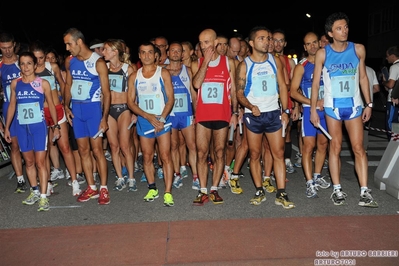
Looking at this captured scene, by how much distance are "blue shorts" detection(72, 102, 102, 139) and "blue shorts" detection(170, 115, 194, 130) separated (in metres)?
1.21

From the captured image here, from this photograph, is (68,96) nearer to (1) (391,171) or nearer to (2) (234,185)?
(2) (234,185)

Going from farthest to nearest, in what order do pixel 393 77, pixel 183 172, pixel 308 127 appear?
pixel 393 77 < pixel 183 172 < pixel 308 127

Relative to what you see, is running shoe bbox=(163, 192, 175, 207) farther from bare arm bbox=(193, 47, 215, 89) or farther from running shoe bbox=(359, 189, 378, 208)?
running shoe bbox=(359, 189, 378, 208)

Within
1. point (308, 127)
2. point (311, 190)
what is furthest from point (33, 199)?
point (308, 127)

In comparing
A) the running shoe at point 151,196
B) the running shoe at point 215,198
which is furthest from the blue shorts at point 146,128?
the running shoe at point 215,198

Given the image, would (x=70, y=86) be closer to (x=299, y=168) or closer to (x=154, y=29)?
(x=299, y=168)

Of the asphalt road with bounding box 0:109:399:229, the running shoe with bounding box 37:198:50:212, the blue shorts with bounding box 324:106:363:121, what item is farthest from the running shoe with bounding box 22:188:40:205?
the blue shorts with bounding box 324:106:363:121

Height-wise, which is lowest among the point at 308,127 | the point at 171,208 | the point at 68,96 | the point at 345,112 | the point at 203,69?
the point at 171,208

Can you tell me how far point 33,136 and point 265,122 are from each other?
3218 mm

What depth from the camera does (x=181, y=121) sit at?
7.49 metres

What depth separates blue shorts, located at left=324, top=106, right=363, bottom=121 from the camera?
6090 mm

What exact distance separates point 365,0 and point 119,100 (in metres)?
36.7

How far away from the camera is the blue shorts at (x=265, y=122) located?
20.5 ft

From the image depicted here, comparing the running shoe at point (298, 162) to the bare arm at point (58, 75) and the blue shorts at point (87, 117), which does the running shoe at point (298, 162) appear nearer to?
the blue shorts at point (87, 117)
